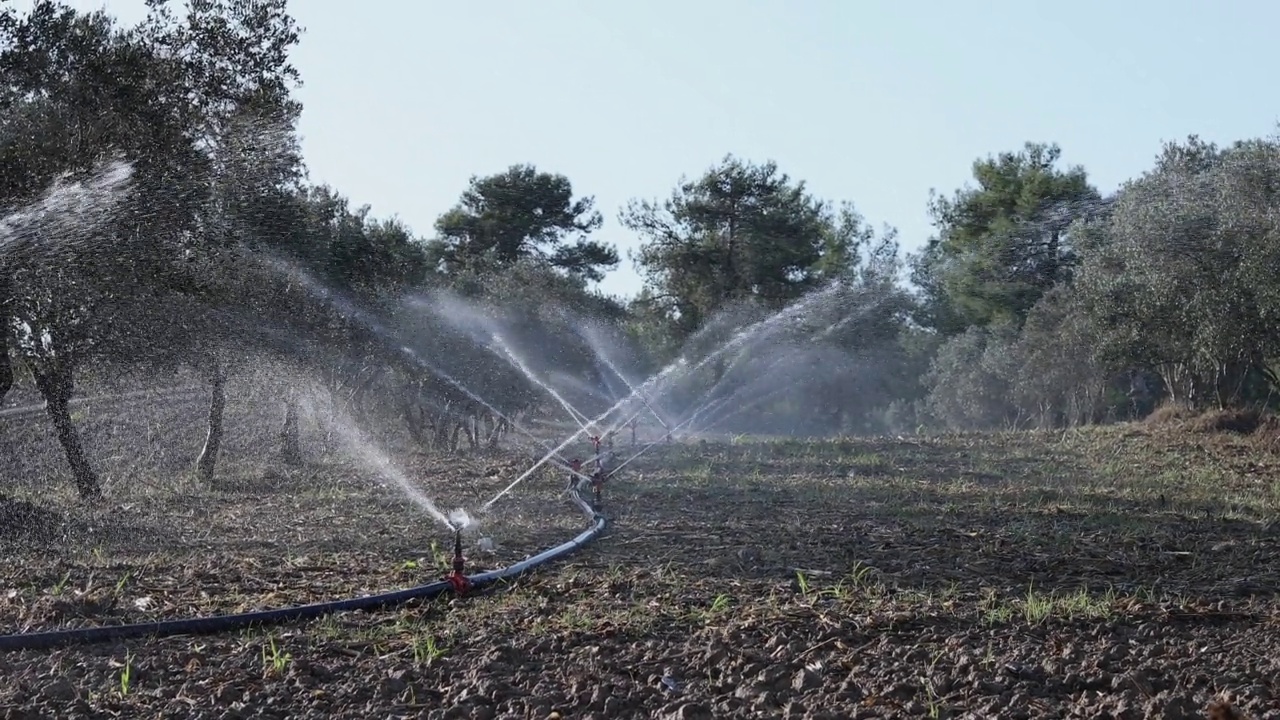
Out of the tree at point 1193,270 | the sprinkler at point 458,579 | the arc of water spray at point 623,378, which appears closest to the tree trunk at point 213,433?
the sprinkler at point 458,579

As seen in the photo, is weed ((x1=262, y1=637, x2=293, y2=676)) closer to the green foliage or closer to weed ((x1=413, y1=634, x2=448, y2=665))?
weed ((x1=413, y1=634, x2=448, y2=665))

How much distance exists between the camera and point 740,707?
4.85 m

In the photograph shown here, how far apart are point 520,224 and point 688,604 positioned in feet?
119

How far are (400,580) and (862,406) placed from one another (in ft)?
146

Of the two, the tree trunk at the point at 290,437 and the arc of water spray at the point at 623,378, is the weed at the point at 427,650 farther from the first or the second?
the arc of water spray at the point at 623,378

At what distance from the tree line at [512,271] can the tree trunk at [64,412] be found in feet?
0.14

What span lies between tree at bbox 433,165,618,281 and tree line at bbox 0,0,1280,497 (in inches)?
3.4

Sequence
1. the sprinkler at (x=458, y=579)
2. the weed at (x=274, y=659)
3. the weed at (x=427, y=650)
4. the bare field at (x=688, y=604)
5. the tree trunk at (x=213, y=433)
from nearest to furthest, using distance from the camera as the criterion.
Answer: the bare field at (x=688, y=604), the weed at (x=274, y=659), the weed at (x=427, y=650), the sprinkler at (x=458, y=579), the tree trunk at (x=213, y=433)

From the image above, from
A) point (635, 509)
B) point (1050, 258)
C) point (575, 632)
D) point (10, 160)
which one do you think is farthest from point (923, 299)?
point (575, 632)

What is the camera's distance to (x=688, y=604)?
677cm

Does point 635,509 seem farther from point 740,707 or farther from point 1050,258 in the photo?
point 1050,258

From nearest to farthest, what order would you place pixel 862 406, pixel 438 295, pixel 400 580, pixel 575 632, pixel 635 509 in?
pixel 575 632
pixel 400 580
pixel 635 509
pixel 438 295
pixel 862 406

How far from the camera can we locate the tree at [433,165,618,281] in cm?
4212

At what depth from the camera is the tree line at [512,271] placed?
1112 cm
